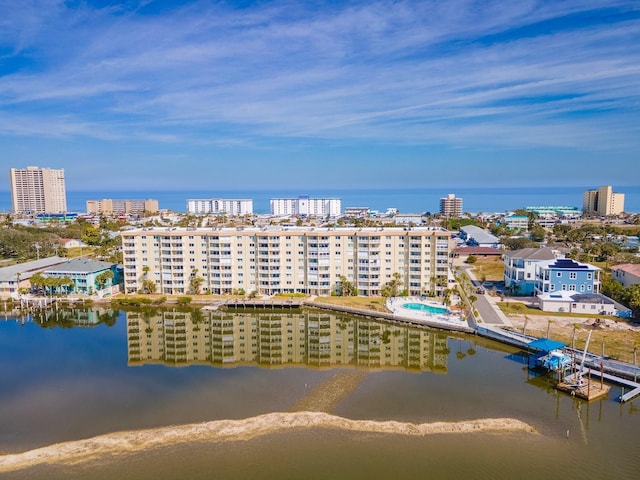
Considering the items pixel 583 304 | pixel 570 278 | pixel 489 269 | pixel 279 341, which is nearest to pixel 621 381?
pixel 583 304

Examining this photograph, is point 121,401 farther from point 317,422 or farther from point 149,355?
point 317,422

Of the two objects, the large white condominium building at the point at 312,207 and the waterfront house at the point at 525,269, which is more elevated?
the large white condominium building at the point at 312,207

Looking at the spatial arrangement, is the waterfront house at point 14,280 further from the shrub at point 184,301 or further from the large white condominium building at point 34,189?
the large white condominium building at point 34,189

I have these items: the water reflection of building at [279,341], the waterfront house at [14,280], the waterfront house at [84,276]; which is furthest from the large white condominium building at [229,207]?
the water reflection of building at [279,341]

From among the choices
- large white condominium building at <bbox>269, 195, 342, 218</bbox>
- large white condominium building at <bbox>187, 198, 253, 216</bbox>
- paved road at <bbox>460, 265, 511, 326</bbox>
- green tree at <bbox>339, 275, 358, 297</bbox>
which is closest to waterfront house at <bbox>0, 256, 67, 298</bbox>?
green tree at <bbox>339, 275, 358, 297</bbox>

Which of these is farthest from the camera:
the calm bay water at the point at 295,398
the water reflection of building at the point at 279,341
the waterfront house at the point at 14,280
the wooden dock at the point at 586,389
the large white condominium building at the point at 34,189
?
the large white condominium building at the point at 34,189

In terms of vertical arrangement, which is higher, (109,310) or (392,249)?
(392,249)

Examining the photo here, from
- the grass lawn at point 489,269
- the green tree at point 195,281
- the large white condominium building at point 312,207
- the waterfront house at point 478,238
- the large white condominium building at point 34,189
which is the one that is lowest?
the grass lawn at point 489,269

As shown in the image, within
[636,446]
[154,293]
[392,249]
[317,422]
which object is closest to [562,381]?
[636,446]
